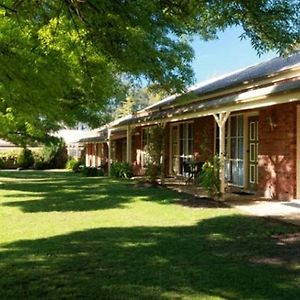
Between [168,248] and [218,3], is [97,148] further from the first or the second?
[218,3]

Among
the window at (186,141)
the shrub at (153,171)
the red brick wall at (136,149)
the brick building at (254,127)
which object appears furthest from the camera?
the red brick wall at (136,149)

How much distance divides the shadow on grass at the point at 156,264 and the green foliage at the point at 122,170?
16.5 m

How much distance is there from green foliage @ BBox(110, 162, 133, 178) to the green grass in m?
13.0

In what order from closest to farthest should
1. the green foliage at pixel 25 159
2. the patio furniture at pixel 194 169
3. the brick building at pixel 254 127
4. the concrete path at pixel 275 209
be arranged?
the concrete path at pixel 275 209
the brick building at pixel 254 127
the patio furniture at pixel 194 169
the green foliage at pixel 25 159

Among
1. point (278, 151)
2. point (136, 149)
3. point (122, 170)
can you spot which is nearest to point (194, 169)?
point (278, 151)

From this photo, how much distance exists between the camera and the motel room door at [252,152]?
1662 cm

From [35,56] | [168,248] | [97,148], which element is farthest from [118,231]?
[97,148]

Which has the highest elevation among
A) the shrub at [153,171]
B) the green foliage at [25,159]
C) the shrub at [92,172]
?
the green foliage at [25,159]

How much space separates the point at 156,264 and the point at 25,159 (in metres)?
42.4

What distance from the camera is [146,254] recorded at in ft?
26.6

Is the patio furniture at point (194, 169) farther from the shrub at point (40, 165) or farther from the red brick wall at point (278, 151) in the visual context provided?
the shrub at point (40, 165)

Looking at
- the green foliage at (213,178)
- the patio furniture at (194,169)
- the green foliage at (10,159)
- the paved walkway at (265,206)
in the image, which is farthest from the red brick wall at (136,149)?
the green foliage at (10,159)

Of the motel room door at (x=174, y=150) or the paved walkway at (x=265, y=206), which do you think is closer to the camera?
the paved walkway at (x=265, y=206)

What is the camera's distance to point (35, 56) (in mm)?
8547
